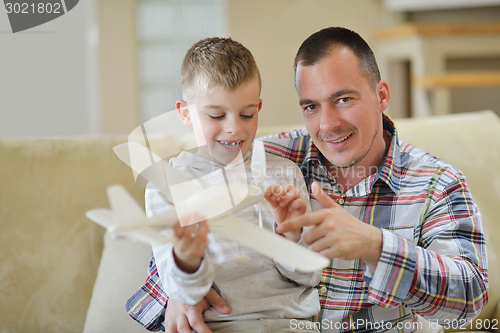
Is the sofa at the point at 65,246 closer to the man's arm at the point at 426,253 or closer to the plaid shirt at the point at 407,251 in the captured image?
the plaid shirt at the point at 407,251

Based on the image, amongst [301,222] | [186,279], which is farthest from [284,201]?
[186,279]

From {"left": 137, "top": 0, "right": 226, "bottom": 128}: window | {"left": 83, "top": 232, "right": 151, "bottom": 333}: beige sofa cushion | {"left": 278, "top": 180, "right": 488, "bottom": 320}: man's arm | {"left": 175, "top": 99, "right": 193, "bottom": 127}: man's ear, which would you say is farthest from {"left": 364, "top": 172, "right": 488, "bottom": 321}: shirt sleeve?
{"left": 137, "top": 0, "right": 226, "bottom": 128}: window

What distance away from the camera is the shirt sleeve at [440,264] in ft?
2.10

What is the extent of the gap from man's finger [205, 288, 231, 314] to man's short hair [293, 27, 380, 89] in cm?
47

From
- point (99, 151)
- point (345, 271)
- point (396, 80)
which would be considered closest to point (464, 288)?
point (345, 271)

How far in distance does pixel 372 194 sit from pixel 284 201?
16.8 inches

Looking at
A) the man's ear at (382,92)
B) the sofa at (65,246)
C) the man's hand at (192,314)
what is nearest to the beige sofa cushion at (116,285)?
the sofa at (65,246)

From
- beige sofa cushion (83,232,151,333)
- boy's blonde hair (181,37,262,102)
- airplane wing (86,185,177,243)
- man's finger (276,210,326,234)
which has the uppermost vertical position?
boy's blonde hair (181,37,262,102)

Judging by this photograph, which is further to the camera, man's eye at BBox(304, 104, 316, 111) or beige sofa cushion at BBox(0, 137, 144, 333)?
beige sofa cushion at BBox(0, 137, 144, 333)

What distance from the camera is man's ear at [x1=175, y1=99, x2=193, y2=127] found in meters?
0.54

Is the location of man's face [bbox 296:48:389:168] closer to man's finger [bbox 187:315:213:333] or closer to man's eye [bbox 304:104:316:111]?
man's eye [bbox 304:104:316:111]

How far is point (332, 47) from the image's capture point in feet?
2.78

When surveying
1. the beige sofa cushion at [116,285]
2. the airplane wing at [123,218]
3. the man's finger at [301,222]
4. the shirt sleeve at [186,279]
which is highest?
the airplane wing at [123,218]

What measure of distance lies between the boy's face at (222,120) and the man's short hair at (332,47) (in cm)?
31
